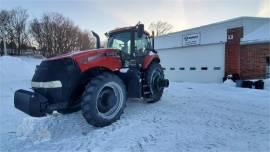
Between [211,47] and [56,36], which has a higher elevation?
[56,36]

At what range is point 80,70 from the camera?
404 cm

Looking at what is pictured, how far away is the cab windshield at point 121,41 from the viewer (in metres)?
5.79

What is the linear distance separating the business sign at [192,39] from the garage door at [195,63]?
31 cm

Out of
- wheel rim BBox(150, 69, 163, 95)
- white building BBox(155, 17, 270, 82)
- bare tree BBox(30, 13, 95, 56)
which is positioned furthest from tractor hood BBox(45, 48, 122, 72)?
bare tree BBox(30, 13, 95, 56)

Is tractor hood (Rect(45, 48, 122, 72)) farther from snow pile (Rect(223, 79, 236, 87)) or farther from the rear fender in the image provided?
snow pile (Rect(223, 79, 236, 87))

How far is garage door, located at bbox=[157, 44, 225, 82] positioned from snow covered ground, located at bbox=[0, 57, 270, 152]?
640 centimetres

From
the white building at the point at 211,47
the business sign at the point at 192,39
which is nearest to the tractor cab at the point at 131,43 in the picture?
the white building at the point at 211,47

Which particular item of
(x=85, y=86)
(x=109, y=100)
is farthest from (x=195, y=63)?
(x=85, y=86)

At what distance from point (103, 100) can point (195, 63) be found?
397 inches

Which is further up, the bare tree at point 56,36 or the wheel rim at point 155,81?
the bare tree at point 56,36

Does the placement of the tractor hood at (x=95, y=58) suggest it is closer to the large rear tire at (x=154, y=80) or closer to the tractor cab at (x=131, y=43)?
the tractor cab at (x=131, y=43)

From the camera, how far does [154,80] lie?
6098 millimetres

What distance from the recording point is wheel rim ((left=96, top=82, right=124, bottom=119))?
4.23 m

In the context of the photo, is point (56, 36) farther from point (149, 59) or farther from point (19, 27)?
point (149, 59)
